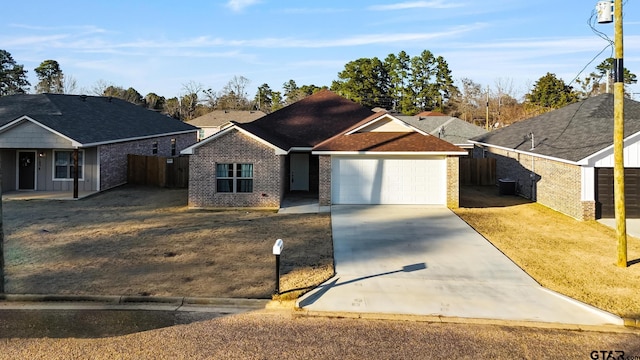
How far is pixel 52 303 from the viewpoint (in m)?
7.54

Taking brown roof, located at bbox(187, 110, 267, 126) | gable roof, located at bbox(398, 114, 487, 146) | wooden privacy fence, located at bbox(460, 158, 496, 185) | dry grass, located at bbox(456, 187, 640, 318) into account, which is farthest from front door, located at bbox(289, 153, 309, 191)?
brown roof, located at bbox(187, 110, 267, 126)

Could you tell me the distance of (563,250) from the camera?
11.3 meters

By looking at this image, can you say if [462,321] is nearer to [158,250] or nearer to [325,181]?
[158,250]

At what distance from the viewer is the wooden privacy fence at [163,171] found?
79.6 ft

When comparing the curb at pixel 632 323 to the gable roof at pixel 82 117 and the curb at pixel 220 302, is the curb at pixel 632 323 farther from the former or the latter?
the gable roof at pixel 82 117

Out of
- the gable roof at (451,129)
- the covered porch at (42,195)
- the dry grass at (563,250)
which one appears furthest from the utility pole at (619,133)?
the gable roof at (451,129)

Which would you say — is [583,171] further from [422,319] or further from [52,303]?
[52,303]

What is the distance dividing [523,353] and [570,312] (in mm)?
2065

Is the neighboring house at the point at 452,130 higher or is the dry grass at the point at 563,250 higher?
the neighboring house at the point at 452,130

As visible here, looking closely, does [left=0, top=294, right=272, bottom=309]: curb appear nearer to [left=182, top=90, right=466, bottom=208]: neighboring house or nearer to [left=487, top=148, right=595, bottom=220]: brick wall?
[left=182, top=90, right=466, bottom=208]: neighboring house

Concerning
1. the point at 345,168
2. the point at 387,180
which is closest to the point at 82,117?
the point at 345,168

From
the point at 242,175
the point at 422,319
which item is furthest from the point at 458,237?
the point at 242,175

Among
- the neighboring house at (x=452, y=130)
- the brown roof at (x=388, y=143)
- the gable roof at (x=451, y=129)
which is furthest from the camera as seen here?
the gable roof at (x=451, y=129)

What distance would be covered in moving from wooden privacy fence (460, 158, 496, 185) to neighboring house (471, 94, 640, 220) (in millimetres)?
926
